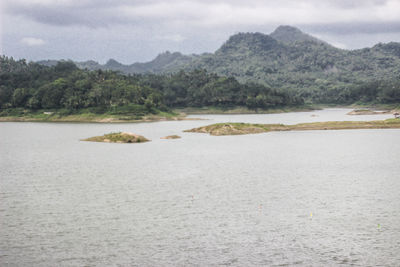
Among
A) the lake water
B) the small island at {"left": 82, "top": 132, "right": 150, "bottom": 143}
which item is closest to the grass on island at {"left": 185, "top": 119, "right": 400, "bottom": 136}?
the small island at {"left": 82, "top": 132, "right": 150, "bottom": 143}

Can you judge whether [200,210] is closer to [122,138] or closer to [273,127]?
[122,138]

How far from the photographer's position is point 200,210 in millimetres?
40469

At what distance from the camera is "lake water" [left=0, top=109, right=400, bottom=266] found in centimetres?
2930

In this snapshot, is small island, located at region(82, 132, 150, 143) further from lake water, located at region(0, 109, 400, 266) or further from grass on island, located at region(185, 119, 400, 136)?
grass on island, located at region(185, 119, 400, 136)

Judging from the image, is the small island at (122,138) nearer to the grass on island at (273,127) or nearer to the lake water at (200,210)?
the lake water at (200,210)

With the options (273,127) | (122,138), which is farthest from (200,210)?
(273,127)

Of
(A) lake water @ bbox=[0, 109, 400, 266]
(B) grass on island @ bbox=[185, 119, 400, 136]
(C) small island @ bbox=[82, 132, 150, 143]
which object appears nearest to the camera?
(A) lake water @ bbox=[0, 109, 400, 266]

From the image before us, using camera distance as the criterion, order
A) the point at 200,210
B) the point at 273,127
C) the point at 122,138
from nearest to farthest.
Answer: the point at 200,210 < the point at 122,138 < the point at 273,127

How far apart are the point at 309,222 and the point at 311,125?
106 meters

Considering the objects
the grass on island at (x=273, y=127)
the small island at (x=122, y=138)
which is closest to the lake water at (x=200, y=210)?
the small island at (x=122, y=138)

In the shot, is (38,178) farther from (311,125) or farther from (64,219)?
(311,125)

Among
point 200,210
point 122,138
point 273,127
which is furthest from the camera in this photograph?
point 273,127

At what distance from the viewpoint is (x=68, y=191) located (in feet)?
161

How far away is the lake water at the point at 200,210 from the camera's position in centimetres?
2930
